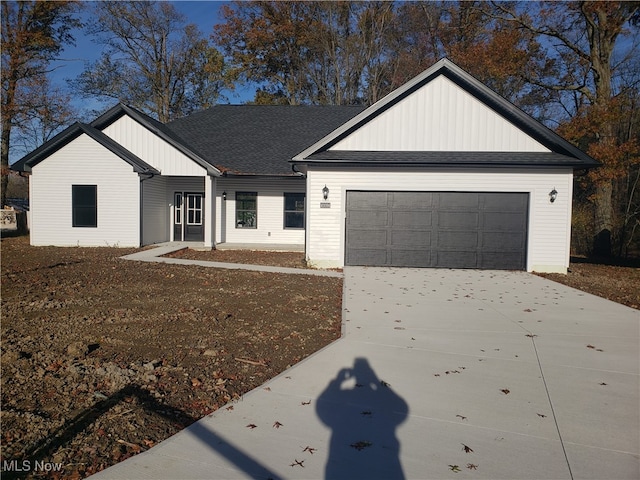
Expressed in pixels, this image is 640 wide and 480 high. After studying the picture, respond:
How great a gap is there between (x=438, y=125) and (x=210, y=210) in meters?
8.94

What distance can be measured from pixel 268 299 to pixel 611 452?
6.28 meters

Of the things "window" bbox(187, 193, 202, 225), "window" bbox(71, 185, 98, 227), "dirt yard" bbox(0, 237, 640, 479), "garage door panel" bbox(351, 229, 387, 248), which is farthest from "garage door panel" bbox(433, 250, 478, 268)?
"window" bbox(71, 185, 98, 227)

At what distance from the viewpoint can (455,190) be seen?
13.5 meters

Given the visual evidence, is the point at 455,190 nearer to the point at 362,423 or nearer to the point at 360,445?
the point at 362,423

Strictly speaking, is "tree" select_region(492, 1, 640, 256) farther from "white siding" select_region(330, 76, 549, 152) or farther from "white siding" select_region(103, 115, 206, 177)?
"white siding" select_region(103, 115, 206, 177)

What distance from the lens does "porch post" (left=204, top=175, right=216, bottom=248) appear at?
679 inches

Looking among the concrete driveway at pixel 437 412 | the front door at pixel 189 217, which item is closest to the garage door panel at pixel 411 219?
the concrete driveway at pixel 437 412

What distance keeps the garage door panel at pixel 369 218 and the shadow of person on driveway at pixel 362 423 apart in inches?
352

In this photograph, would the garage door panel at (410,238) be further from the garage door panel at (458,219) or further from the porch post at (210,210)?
the porch post at (210,210)

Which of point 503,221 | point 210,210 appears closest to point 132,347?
point 503,221

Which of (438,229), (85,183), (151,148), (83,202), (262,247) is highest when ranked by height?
(151,148)

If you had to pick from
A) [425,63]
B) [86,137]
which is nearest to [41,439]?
[86,137]

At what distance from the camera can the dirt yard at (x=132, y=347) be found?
3568 millimetres

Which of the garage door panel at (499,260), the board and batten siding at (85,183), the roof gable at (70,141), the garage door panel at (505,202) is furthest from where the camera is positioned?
the board and batten siding at (85,183)
